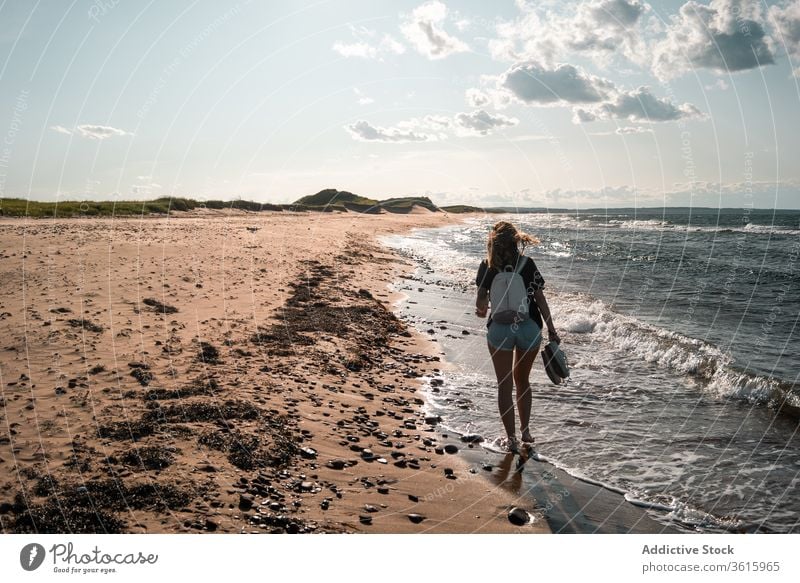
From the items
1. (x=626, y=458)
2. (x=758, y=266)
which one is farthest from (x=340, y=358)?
(x=758, y=266)

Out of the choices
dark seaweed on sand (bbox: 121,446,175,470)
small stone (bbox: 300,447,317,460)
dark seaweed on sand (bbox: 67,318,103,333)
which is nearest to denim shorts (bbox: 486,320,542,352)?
small stone (bbox: 300,447,317,460)

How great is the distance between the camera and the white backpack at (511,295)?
758 centimetres

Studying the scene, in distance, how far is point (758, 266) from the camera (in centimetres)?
3819

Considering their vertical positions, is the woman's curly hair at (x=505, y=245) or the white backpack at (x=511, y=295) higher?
the woman's curly hair at (x=505, y=245)

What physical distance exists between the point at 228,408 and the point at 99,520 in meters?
2.86

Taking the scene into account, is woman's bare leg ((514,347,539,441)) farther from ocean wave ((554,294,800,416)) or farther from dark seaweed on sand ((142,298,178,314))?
dark seaweed on sand ((142,298,178,314))

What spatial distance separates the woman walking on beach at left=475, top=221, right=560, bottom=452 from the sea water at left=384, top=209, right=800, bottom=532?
60.4 inches

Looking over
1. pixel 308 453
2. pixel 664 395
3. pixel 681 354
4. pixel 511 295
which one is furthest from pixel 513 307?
pixel 681 354

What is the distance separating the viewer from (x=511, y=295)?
7.59 m

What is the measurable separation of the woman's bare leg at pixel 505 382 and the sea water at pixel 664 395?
59 centimetres


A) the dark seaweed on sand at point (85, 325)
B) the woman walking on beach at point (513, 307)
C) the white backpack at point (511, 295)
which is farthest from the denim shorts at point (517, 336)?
the dark seaweed on sand at point (85, 325)

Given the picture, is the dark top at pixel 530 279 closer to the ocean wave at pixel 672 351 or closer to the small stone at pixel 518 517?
the small stone at pixel 518 517

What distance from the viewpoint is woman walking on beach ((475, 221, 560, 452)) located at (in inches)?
301
